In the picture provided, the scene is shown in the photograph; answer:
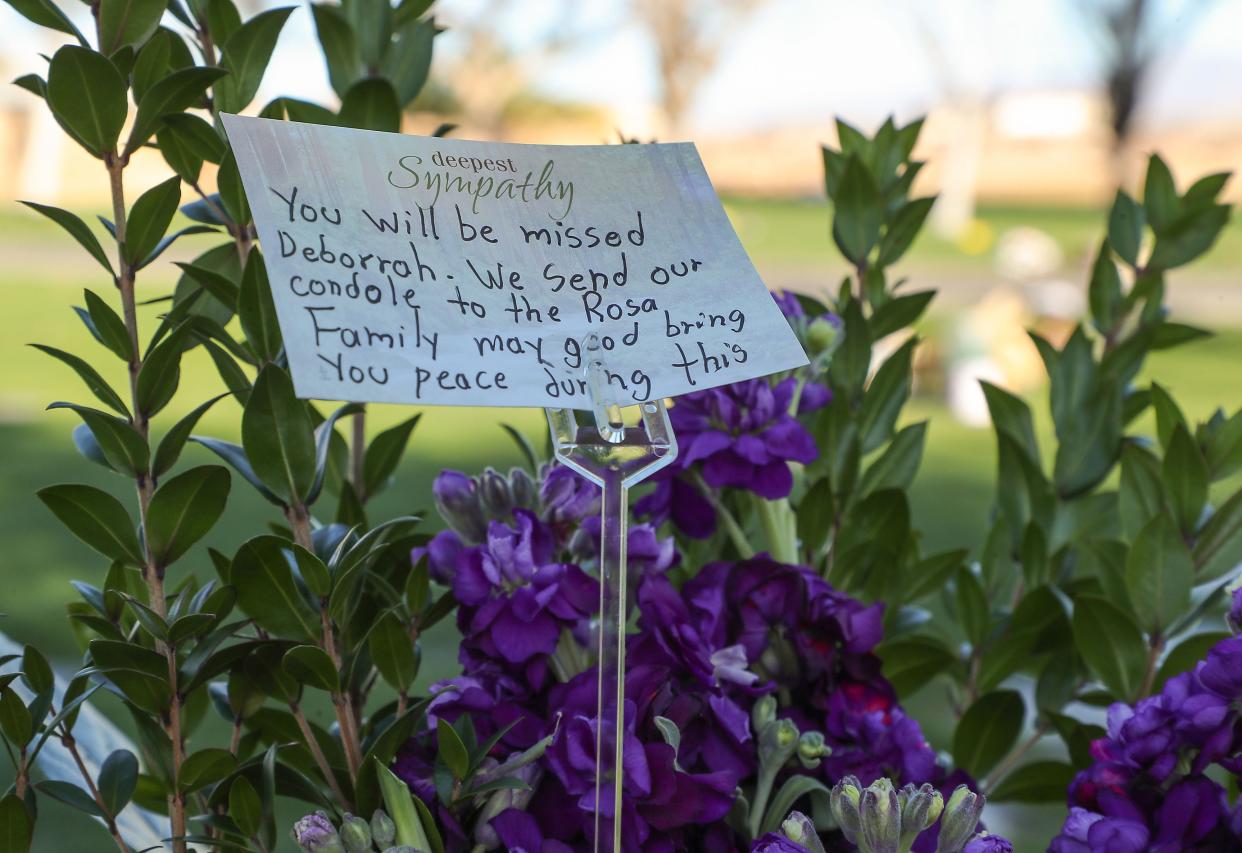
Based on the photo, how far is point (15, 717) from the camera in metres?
0.58

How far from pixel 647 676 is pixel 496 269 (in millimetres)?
211

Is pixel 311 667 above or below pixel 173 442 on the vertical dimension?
below

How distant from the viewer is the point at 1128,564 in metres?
0.81

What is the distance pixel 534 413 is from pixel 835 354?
4.19m

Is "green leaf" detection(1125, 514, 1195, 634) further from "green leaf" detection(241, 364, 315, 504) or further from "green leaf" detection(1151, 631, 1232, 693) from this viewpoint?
"green leaf" detection(241, 364, 315, 504)

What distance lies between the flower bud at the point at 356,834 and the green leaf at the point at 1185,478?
0.58m

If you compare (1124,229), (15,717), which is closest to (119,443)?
(15,717)

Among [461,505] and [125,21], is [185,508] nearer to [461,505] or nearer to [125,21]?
[461,505]

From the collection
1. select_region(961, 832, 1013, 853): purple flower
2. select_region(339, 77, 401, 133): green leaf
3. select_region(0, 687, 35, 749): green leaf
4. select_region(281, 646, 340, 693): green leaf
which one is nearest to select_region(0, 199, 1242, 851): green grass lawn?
select_region(0, 687, 35, 749): green leaf

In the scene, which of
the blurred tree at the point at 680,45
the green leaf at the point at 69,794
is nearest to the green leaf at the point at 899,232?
the green leaf at the point at 69,794

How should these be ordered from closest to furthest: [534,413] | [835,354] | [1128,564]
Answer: [1128,564] < [835,354] < [534,413]

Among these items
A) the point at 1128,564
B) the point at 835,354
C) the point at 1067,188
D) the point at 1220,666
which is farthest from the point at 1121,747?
the point at 1067,188

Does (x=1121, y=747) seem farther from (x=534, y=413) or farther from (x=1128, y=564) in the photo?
(x=534, y=413)

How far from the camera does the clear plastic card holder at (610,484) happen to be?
559mm
